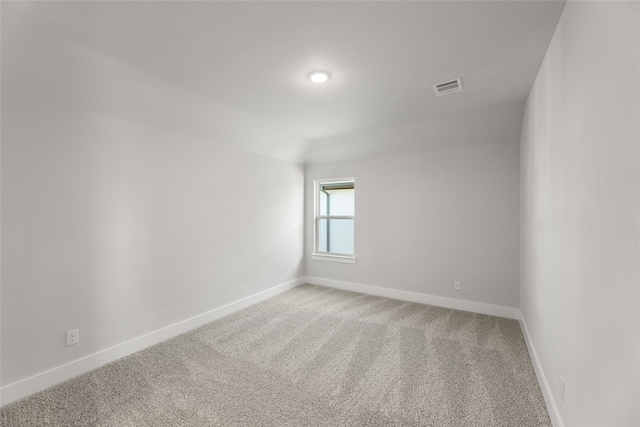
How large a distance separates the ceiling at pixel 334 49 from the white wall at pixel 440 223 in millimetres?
698

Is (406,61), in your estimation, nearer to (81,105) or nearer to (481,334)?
(81,105)

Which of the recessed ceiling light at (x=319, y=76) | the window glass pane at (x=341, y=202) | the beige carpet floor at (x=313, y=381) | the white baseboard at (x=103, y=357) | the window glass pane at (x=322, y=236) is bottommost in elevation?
the beige carpet floor at (x=313, y=381)

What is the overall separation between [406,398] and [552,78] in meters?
2.37

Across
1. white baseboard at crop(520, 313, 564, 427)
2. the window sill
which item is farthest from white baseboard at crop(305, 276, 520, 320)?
white baseboard at crop(520, 313, 564, 427)

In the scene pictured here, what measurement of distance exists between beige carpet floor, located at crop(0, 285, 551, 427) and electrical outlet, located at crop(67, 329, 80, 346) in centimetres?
29

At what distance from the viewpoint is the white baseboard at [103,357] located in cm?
194

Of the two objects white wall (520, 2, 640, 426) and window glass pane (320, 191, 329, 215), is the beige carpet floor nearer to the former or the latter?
white wall (520, 2, 640, 426)

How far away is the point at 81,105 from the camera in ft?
7.34

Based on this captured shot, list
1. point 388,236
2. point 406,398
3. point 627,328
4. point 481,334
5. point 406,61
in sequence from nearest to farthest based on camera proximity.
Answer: point 627,328
point 406,398
point 406,61
point 481,334
point 388,236

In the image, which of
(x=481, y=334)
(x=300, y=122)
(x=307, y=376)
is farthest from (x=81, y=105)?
(x=481, y=334)

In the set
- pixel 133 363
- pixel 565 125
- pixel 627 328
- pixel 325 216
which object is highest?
pixel 565 125

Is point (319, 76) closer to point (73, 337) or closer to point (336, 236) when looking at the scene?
point (73, 337)

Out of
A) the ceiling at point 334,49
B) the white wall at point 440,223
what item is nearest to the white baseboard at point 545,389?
the white wall at point 440,223

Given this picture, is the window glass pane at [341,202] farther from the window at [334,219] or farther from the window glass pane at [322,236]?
the window glass pane at [322,236]
